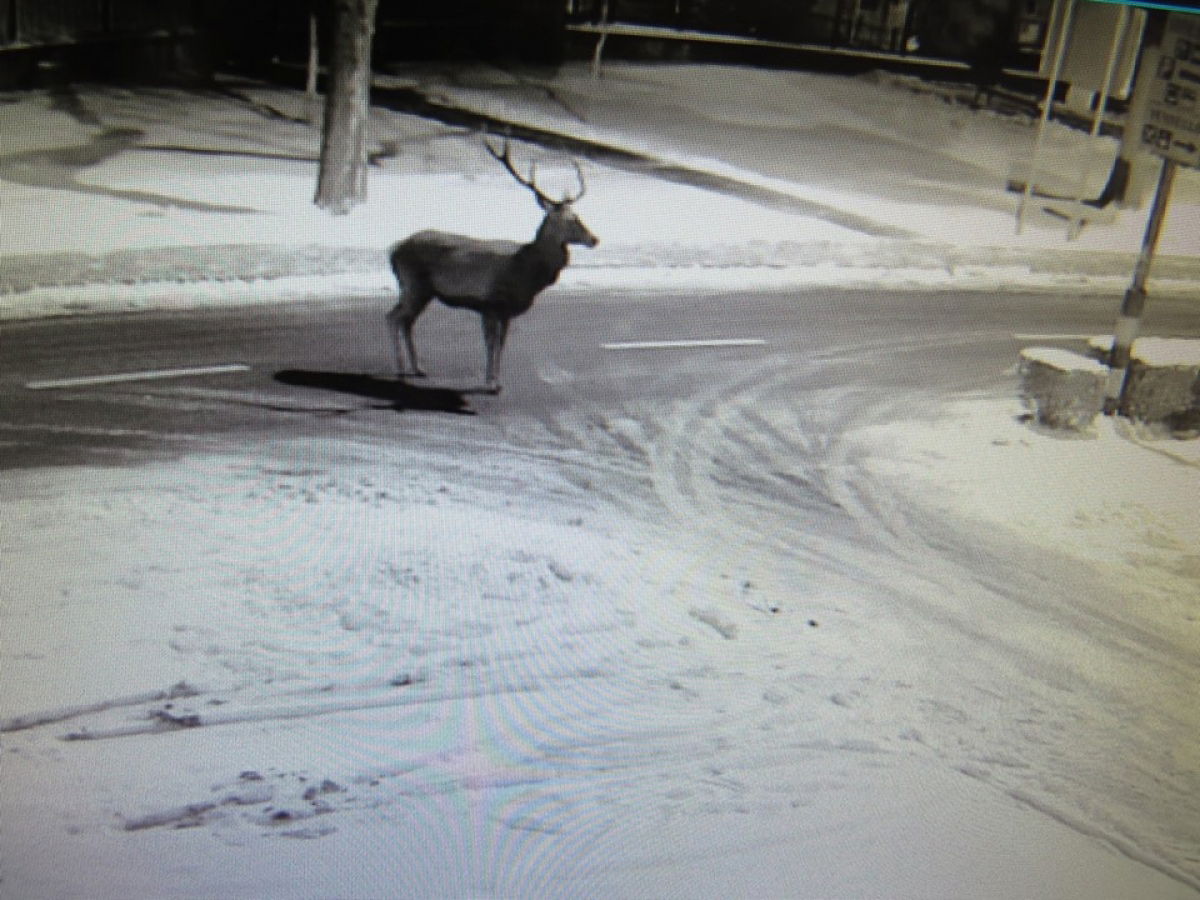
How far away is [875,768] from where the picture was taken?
585cm

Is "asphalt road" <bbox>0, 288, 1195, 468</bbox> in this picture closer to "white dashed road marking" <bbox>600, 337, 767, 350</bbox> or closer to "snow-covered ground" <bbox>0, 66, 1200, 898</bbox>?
"white dashed road marking" <bbox>600, 337, 767, 350</bbox>

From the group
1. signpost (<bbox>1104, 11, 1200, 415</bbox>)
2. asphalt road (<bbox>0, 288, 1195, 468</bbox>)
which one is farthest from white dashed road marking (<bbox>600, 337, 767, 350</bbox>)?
signpost (<bbox>1104, 11, 1200, 415</bbox>)

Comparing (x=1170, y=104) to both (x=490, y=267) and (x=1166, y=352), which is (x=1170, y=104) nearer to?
(x=1166, y=352)

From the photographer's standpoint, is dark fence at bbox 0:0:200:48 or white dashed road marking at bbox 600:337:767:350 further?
dark fence at bbox 0:0:200:48

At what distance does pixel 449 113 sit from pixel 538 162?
339cm

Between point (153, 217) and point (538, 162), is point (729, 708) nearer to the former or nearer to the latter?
point (153, 217)

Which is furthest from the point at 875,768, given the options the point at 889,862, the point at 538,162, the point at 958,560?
the point at 538,162

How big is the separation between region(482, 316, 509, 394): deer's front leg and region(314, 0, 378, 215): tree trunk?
6329mm

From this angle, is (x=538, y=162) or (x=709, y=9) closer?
(x=538, y=162)

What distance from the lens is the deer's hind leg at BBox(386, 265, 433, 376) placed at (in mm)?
9789

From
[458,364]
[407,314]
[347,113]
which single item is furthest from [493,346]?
[347,113]

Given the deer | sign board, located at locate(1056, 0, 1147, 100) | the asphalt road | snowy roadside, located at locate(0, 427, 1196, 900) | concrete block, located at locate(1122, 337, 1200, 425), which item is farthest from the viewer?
sign board, located at locate(1056, 0, 1147, 100)

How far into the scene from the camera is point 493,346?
993cm

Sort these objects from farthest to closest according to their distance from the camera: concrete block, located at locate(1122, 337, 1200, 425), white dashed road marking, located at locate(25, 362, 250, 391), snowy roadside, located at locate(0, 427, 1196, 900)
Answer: concrete block, located at locate(1122, 337, 1200, 425) < white dashed road marking, located at locate(25, 362, 250, 391) < snowy roadside, located at locate(0, 427, 1196, 900)
